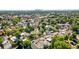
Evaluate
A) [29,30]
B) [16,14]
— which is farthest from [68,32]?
[16,14]

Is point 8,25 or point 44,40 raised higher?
point 8,25

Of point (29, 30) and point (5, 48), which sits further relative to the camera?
point (29, 30)
